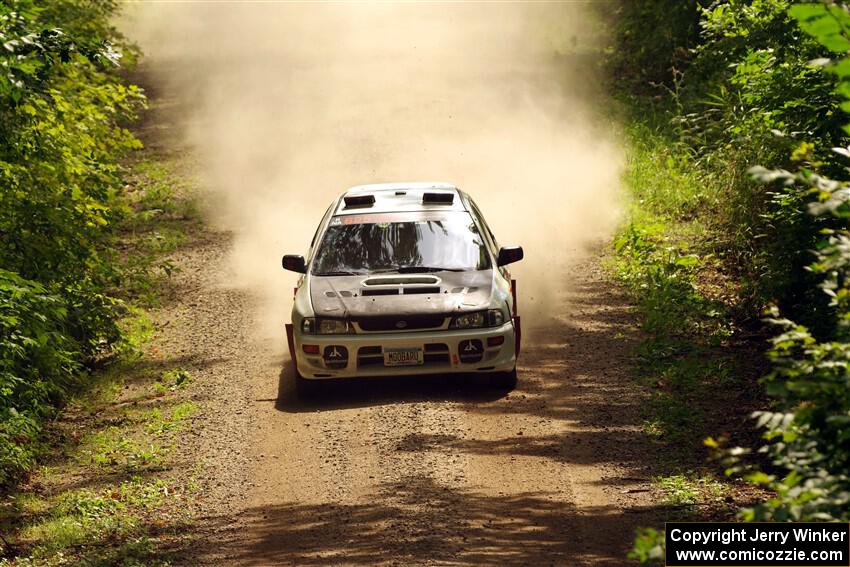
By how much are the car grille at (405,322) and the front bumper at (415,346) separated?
0.06 meters

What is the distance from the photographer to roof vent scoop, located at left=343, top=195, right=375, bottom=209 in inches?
505

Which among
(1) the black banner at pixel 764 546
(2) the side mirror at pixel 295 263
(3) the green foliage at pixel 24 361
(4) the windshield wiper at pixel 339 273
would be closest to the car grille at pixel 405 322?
(4) the windshield wiper at pixel 339 273

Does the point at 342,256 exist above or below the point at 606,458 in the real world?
above

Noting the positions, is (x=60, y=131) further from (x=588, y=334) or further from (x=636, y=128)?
(x=636, y=128)

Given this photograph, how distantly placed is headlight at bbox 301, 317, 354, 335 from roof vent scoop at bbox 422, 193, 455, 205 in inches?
92.2

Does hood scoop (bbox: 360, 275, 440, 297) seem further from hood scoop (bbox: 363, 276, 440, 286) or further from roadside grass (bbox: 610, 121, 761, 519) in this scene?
roadside grass (bbox: 610, 121, 761, 519)

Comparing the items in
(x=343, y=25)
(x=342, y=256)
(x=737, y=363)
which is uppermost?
(x=343, y=25)

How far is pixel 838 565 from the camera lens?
15.1ft

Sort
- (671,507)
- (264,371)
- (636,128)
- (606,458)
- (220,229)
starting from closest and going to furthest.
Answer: (671,507)
(606,458)
(264,371)
(220,229)
(636,128)

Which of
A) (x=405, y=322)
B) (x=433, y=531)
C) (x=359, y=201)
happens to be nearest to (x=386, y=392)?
(x=405, y=322)

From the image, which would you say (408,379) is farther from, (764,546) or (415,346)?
(764,546)

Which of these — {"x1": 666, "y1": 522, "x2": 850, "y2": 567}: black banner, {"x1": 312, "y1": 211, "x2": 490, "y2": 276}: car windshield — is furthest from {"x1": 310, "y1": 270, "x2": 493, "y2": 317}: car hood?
{"x1": 666, "y1": 522, "x2": 850, "y2": 567}: black banner

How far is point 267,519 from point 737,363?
606 centimetres

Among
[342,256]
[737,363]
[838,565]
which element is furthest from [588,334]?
[838,565]
